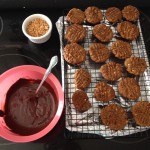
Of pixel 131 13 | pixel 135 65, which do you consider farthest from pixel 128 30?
pixel 135 65

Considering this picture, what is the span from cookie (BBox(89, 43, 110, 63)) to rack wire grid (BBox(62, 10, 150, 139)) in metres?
0.04

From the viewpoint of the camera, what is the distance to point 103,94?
122cm

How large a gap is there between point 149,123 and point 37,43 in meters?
0.69

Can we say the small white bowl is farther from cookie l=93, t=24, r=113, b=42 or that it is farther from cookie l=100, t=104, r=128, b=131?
cookie l=100, t=104, r=128, b=131

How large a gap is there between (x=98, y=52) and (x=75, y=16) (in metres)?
0.25

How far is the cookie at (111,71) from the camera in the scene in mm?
1266

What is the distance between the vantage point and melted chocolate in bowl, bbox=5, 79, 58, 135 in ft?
3.67

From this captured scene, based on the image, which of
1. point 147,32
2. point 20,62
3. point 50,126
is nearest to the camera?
point 50,126

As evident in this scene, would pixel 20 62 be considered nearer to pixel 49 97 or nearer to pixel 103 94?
pixel 49 97

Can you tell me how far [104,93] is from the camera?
4.01ft

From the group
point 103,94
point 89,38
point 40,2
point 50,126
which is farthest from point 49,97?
point 40,2

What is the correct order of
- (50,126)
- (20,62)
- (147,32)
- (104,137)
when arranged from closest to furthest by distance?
(50,126)
(104,137)
(20,62)
(147,32)

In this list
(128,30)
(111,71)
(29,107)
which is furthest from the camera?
(128,30)

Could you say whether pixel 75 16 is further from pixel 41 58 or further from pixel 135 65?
pixel 135 65
